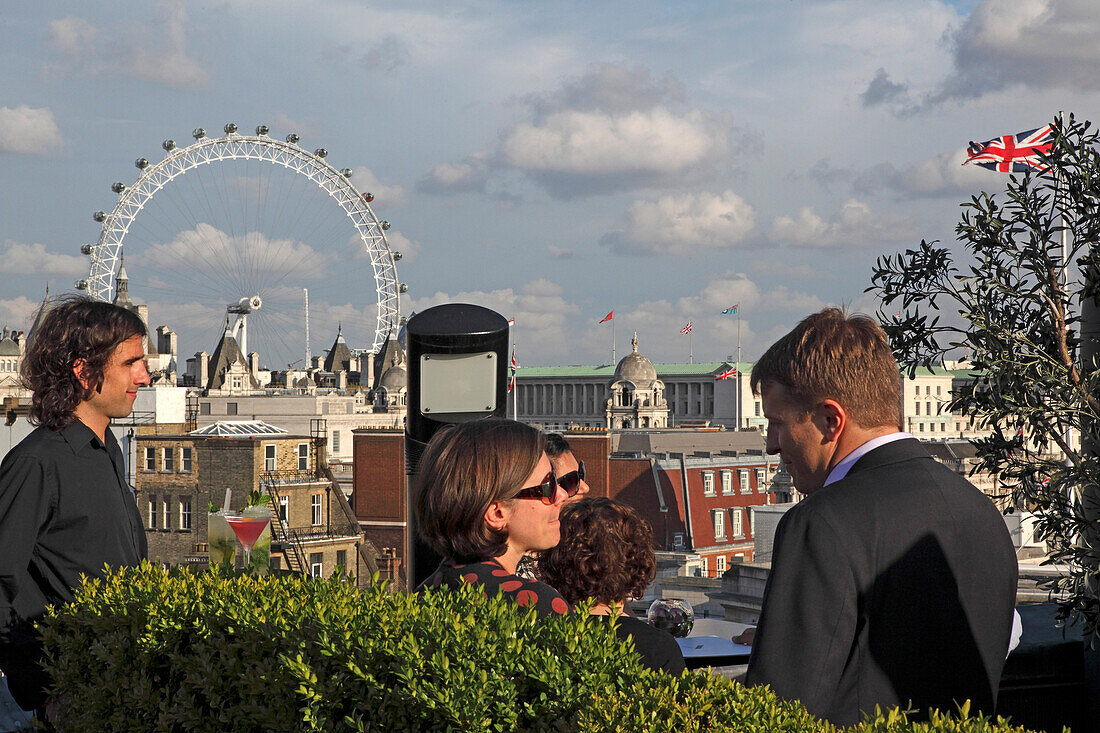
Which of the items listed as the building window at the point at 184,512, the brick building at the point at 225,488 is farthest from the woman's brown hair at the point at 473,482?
the building window at the point at 184,512

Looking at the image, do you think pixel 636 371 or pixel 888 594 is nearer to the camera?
pixel 888 594

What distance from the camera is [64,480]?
13.0 ft

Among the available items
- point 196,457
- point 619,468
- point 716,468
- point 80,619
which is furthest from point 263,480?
point 80,619

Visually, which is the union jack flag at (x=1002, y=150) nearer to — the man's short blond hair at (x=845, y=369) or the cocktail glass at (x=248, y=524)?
the cocktail glass at (x=248, y=524)

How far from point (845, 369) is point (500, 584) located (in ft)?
3.80

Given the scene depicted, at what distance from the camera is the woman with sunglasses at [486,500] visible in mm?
3201

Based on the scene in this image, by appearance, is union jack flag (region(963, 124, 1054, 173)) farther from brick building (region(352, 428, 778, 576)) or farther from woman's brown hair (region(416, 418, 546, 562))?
brick building (region(352, 428, 778, 576))

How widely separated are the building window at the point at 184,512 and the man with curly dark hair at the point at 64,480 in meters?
35.1

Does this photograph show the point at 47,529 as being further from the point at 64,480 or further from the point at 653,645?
the point at 653,645

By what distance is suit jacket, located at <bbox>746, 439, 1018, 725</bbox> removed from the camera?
256 cm

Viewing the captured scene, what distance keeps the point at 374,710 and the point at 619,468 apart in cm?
5252

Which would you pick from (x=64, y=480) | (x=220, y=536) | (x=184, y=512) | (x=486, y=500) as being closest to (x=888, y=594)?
(x=486, y=500)

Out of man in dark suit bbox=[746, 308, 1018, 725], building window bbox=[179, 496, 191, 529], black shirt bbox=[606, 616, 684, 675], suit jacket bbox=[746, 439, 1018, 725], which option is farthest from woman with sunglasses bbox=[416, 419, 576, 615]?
building window bbox=[179, 496, 191, 529]

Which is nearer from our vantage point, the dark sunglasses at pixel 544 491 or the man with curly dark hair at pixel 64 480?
the dark sunglasses at pixel 544 491
